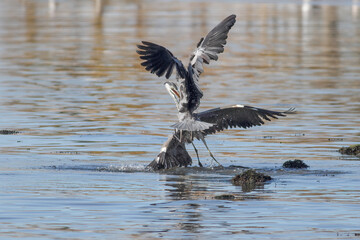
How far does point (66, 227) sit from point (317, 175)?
4851mm

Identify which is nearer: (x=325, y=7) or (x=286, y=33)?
(x=286, y=33)

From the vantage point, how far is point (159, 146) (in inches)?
706

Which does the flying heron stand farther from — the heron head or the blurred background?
the blurred background

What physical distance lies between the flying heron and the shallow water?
15.6 inches

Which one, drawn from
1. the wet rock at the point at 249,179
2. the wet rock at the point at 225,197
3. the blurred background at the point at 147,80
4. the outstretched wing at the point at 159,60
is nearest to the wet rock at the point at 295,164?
the wet rock at the point at 249,179

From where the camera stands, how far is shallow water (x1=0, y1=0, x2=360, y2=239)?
37.6ft

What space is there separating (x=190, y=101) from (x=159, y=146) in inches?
109

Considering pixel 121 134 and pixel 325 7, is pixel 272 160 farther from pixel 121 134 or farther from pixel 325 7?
pixel 325 7

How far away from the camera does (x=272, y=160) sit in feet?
53.6

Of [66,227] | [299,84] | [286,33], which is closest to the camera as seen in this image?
[66,227]

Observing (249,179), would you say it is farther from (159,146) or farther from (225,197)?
(159,146)

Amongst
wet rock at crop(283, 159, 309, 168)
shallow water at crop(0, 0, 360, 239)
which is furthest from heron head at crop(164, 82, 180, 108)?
wet rock at crop(283, 159, 309, 168)

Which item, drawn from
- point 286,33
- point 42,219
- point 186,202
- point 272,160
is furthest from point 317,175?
point 286,33

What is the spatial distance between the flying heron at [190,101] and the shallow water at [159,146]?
1.30 ft
